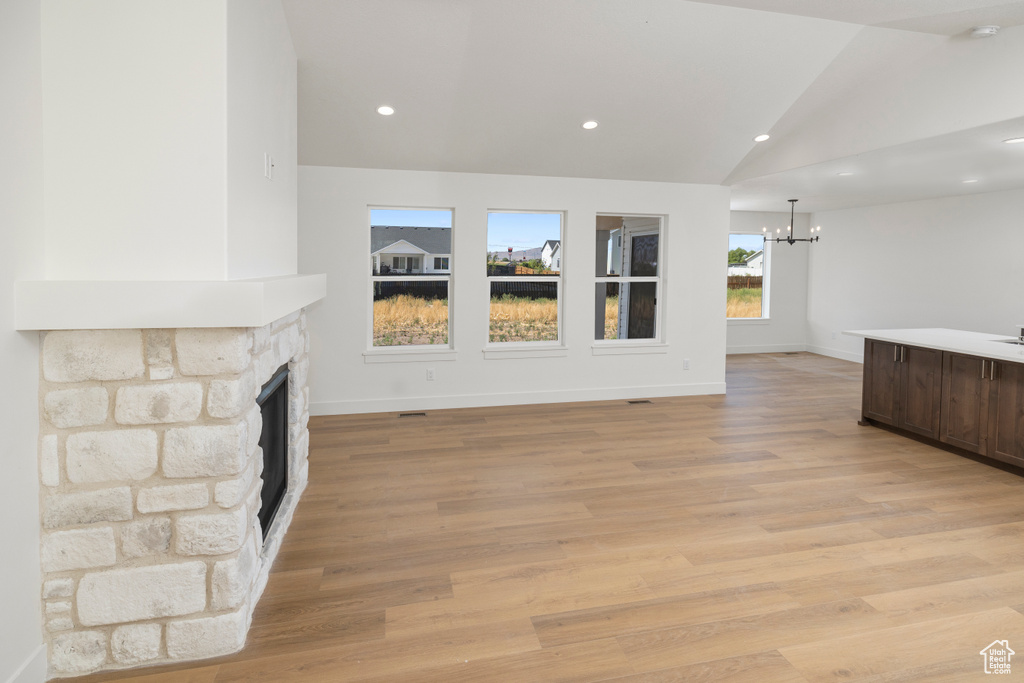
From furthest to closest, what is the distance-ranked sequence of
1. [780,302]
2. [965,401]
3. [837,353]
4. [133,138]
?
[780,302]
[837,353]
[965,401]
[133,138]

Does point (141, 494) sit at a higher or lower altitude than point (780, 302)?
lower

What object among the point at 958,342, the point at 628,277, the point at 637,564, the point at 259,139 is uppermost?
the point at 259,139

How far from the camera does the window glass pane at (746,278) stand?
32.8 feet

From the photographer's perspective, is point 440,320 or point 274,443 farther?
point 440,320

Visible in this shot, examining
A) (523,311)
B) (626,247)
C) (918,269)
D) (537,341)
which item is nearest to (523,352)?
(537,341)

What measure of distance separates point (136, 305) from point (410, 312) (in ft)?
13.2

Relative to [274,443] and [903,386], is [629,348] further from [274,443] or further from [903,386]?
[274,443]

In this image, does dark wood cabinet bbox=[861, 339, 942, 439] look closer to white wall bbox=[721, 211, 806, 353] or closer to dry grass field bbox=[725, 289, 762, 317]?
white wall bbox=[721, 211, 806, 353]

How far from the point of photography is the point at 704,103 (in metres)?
4.87

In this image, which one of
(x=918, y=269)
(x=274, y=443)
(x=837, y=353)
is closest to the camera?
(x=274, y=443)

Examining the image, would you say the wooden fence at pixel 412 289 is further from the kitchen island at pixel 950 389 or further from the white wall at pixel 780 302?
the white wall at pixel 780 302

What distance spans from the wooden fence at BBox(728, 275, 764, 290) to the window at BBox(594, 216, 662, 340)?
401 centimetres

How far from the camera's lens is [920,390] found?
192 inches

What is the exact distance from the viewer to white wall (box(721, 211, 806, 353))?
9820 millimetres
